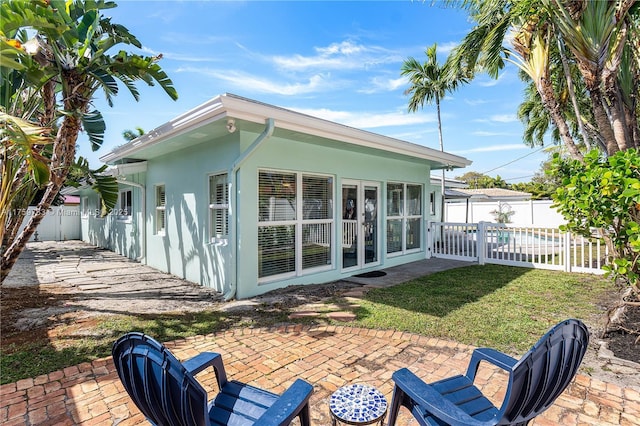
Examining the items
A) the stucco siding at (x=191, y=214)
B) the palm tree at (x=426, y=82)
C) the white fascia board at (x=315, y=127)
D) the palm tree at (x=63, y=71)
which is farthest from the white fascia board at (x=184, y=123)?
the palm tree at (x=426, y=82)

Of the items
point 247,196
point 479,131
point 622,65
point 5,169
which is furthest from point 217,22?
point 479,131

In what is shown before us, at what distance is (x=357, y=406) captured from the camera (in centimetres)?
194

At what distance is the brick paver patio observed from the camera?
2590 mm

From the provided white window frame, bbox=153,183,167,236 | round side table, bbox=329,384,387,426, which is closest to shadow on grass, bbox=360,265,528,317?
round side table, bbox=329,384,387,426

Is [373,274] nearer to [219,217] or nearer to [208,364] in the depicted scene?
[219,217]

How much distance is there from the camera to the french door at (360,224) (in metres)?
7.91

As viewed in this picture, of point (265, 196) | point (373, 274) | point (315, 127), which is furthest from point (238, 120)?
point (373, 274)

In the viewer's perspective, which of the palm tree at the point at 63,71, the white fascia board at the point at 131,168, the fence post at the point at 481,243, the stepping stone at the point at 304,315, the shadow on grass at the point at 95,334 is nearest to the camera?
the shadow on grass at the point at 95,334

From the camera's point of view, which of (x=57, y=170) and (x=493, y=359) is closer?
(x=493, y=359)

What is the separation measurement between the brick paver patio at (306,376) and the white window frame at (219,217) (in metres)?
2.66

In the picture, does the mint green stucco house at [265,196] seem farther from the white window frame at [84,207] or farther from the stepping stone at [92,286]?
the white window frame at [84,207]

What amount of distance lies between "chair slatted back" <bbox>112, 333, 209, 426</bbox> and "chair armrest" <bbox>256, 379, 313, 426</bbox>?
12.0 inches

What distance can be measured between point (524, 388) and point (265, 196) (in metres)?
5.31

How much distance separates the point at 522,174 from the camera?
44281 mm
